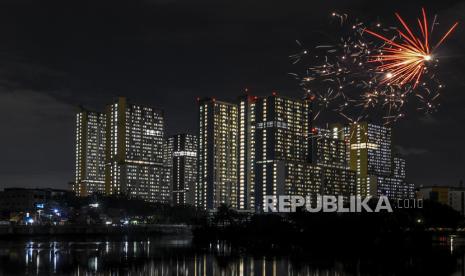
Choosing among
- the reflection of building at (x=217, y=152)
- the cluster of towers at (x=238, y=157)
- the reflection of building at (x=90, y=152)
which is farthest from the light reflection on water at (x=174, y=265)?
the reflection of building at (x=90, y=152)

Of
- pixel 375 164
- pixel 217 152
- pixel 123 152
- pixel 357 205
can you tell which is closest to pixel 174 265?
pixel 357 205

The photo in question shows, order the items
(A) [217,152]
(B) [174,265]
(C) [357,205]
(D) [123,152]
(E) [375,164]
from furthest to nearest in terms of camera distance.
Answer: (E) [375,164], (D) [123,152], (A) [217,152], (C) [357,205], (B) [174,265]

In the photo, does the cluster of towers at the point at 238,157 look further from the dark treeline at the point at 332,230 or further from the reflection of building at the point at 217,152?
→ the dark treeline at the point at 332,230

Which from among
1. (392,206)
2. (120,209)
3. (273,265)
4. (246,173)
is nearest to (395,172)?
(246,173)

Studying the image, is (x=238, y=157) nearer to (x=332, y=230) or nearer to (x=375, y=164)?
(x=375, y=164)

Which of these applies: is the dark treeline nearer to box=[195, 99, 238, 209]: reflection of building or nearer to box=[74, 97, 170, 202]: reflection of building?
box=[195, 99, 238, 209]: reflection of building

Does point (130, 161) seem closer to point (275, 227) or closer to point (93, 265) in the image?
point (275, 227)

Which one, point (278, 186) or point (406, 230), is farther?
point (278, 186)
